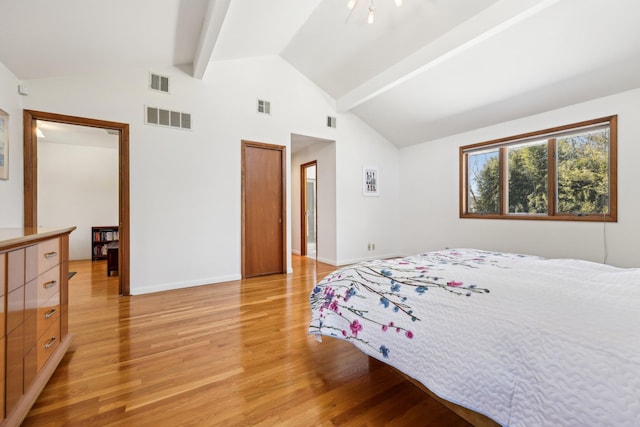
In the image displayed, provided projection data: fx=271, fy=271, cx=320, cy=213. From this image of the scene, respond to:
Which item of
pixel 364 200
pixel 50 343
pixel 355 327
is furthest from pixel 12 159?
pixel 364 200

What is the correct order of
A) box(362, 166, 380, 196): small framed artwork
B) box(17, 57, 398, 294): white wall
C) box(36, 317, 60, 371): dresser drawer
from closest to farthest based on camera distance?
1. box(36, 317, 60, 371): dresser drawer
2. box(17, 57, 398, 294): white wall
3. box(362, 166, 380, 196): small framed artwork

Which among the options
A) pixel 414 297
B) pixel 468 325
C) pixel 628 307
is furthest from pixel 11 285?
pixel 628 307

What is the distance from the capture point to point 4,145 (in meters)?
2.45

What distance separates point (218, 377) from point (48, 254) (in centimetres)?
131

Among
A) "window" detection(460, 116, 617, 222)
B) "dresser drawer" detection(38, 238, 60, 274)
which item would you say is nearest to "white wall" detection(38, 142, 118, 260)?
"dresser drawer" detection(38, 238, 60, 274)

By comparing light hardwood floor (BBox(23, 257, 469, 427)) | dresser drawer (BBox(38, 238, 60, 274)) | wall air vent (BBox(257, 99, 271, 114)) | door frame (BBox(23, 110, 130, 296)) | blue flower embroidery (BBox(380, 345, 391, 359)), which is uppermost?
wall air vent (BBox(257, 99, 271, 114))

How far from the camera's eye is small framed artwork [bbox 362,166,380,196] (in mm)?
5227

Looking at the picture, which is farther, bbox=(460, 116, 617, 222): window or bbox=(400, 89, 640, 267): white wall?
bbox=(460, 116, 617, 222): window

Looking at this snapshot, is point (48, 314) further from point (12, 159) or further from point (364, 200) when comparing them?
point (364, 200)

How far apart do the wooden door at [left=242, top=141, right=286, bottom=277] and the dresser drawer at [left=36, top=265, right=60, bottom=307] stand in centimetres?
228

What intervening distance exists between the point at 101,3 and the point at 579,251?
5.53 meters

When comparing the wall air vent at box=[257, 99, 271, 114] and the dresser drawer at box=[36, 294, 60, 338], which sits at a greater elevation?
the wall air vent at box=[257, 99, 271, 114]

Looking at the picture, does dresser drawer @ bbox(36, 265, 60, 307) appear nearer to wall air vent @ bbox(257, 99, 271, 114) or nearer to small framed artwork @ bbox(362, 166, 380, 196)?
wall air vent @ bbox(257, 99, 271, 114)

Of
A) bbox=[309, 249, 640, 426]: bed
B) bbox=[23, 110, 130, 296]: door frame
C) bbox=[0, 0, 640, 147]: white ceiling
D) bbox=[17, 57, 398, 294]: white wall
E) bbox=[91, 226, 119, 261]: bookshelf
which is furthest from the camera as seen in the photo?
bbox=[91, 226, 119, 261]: bookshelf
